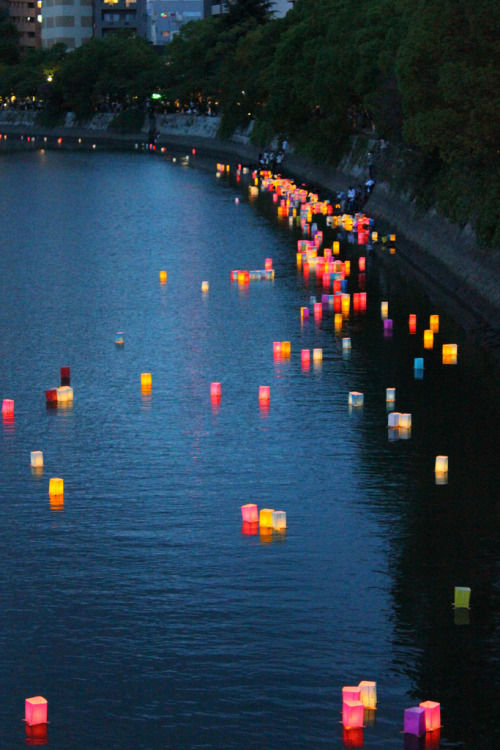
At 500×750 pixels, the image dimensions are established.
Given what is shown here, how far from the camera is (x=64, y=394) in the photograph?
92.0 feet

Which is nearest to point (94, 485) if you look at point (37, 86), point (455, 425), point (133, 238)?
point (455, 425)

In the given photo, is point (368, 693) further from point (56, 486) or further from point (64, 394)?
point (64, 394)

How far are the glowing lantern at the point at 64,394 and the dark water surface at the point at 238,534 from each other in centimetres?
59

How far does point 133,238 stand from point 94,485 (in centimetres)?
3561

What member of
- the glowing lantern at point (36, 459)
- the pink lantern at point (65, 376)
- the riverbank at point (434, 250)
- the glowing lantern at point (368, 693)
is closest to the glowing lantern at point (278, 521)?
the glowing lantern at point (36, 459)

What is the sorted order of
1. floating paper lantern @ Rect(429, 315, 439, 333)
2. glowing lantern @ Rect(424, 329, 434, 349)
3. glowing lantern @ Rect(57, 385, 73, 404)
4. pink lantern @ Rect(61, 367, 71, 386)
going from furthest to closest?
floating paper lantern @ Rect(429, 315, 439, 333)
glowing lantern @ Rect(424, 329, 434, 349)
pink lantern @ Rect(61, 367, 71, 386)
glowing lantern @ Rect(57, 385, 73, 404)

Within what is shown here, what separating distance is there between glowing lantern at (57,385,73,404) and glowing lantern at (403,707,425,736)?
15086mm

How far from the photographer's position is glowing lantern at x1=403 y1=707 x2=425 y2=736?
553 inches

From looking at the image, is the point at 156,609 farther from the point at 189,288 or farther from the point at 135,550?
the point at 189,288

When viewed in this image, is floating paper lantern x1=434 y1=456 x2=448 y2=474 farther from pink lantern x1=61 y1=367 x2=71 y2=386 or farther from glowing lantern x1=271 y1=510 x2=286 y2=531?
pink lantern x1=61 y1=367 x2=71 y2=386

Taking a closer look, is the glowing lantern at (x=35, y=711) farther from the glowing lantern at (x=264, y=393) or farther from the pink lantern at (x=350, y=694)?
the glowing lantern at (x=264, y=393)

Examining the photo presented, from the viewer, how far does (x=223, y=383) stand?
29719 millimetres

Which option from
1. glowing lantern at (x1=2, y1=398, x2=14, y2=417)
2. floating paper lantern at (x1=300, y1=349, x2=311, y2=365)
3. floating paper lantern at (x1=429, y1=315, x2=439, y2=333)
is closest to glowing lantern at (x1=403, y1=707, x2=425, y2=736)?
glowing lantern at (x1=2, y1=398, x2=14, y2=417)

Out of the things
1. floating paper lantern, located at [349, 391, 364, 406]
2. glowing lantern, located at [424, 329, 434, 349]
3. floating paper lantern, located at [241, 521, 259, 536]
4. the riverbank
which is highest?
the riverbank
